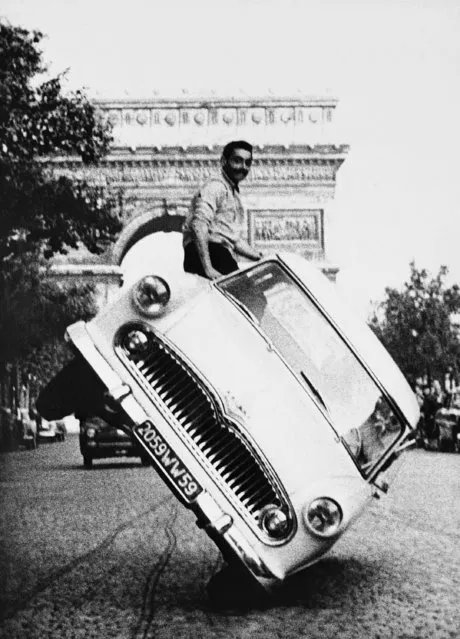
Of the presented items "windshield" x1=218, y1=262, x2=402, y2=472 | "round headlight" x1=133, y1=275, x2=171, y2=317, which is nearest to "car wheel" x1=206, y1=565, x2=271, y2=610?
"windshield" x1=218, y1=262, x2=402, y2=472

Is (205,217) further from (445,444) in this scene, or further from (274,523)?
(445,444)

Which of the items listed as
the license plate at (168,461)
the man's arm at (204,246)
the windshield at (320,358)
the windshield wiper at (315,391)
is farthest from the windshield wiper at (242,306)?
the license plate at (168,461)

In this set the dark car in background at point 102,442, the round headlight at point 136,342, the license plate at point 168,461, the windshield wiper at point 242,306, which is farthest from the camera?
the dark car in background at point 102,442

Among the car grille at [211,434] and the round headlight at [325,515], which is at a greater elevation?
the car grille at [211,434]

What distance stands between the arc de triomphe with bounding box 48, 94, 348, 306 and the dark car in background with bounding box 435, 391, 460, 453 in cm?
1668

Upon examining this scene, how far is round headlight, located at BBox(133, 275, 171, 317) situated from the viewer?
189 inches

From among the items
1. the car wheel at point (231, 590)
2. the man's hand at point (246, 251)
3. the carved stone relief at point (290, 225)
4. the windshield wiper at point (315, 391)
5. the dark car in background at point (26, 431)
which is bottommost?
the dark car in background at point (26, 431)

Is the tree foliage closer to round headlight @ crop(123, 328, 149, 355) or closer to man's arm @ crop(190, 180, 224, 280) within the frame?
man's arm @ crop(190, 180, 224, 280)

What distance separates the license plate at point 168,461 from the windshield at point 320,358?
0.64m

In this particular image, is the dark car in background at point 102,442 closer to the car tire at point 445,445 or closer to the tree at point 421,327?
the tree at point 421,327

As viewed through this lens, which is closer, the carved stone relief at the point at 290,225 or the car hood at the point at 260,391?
the car hood at the point at 260,391

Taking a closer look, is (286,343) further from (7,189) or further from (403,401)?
(7,189)

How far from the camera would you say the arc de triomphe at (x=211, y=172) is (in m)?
38.3

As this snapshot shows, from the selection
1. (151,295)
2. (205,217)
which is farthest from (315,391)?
(205,217)
